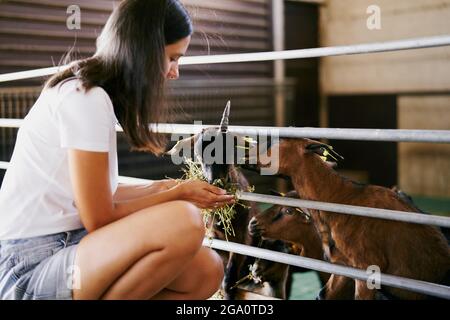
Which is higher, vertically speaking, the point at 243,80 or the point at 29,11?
the point at 29,11

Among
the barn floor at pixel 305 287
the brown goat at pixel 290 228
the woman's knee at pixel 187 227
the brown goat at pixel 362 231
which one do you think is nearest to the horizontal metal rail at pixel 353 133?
the brown goat at pixel 362 231

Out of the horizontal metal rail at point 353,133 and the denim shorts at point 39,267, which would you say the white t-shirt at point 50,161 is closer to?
the denim shorts at point 39,267

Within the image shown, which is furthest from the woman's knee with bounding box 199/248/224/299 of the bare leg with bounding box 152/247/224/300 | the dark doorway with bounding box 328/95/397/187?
the dark doorway with bounding box 328/95/397/187

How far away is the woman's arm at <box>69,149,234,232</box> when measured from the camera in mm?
1609

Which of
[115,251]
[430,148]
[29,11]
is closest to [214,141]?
[115,251]

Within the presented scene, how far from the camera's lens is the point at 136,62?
1.72 m

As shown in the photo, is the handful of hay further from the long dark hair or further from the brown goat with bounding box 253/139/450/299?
the long dark hair

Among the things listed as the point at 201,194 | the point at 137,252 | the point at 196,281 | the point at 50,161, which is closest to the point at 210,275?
the point at 196,281

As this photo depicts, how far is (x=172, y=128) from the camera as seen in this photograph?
2453 millimetres

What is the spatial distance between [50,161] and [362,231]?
3.71ft

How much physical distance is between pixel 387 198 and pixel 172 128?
0.91 metres

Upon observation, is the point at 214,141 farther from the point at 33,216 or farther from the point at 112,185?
the point at 33,216

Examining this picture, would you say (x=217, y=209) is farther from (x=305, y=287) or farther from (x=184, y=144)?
(x=305, y=287)

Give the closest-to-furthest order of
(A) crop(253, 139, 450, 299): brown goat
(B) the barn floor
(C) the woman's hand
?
1. (C) the woman's hand
2. (A) crop(253, 139, 450, 299): brown goat
3. (B) the barn floor
